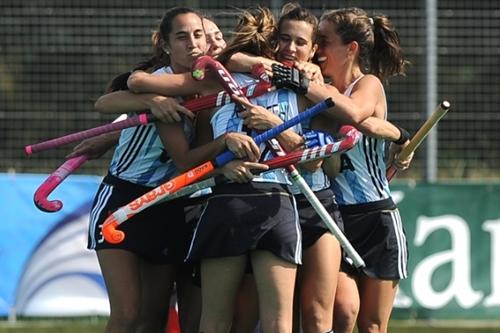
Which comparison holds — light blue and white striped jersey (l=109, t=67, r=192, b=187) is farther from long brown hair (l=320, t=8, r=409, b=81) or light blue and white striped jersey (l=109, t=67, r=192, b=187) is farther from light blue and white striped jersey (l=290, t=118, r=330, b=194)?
long brown hair (l=320, t=8, r=409, b=81)

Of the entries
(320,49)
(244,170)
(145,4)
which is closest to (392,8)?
(145,4)

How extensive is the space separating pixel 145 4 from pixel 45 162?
6.34ft

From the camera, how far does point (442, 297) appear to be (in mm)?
12578

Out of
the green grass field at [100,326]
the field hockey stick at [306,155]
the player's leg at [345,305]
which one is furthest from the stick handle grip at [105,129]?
the green grass field at [100,326]

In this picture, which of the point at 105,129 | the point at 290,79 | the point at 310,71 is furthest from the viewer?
the point at 105,129

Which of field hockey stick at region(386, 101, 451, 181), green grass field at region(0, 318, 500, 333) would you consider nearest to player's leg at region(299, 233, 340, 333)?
field hockey stick at region(386, 101, 451, 181)

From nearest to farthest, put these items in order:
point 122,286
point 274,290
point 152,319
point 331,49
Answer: point 274,290
point 122,286
point 331,49
point 152,319

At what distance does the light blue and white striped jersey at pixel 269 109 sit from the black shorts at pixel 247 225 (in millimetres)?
71

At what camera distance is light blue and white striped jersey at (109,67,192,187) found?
698cm

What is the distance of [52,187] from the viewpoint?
688 cm

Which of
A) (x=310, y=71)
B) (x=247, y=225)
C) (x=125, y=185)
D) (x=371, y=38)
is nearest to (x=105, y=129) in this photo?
(x=125, y=185)

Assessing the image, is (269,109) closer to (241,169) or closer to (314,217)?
(241,169)

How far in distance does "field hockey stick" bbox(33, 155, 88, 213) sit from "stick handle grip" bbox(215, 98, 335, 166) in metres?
0.92

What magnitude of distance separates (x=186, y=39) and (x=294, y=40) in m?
0.52
